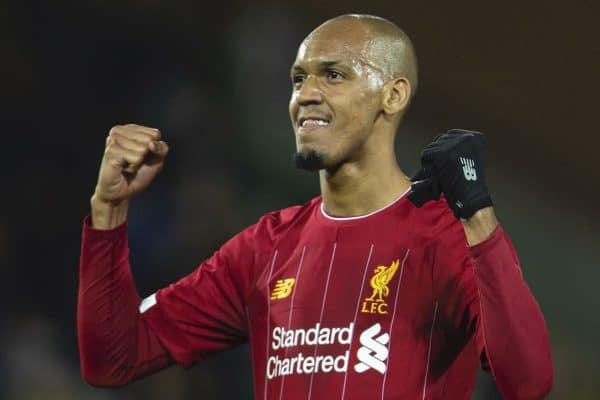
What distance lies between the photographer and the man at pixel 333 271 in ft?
7.51

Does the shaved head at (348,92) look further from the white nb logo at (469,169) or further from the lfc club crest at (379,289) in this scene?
the white nb logo at (469,169)

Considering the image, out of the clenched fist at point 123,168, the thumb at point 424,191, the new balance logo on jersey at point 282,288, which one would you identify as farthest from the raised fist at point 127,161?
the thumb at point 424,191

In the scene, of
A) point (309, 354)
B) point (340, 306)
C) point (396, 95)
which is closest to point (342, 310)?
point (340, 306)

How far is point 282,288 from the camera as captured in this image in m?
2.51

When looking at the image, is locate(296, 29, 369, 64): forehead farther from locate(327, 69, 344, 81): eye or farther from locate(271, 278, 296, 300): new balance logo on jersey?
locate(271, 278, 296, 300): new balance logo on jersey

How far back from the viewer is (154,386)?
4.05 meters

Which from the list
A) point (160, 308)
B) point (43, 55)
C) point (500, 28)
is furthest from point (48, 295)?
point (500, 28)

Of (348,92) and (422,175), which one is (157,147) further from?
(422,175)

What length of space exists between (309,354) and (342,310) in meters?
0.12

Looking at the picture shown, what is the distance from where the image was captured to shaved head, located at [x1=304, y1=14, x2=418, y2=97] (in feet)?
8.33

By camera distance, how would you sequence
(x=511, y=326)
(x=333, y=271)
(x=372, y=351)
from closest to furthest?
(x=511, y=326), (x=372, y=351), (x=333, y=271)

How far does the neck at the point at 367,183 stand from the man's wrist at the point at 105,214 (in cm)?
49

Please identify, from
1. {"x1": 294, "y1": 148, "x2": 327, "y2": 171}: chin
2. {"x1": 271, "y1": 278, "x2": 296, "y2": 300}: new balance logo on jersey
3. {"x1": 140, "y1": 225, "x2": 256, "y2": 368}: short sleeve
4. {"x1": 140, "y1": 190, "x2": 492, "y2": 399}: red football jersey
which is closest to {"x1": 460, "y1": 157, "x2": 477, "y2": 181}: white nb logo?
{"x1": 140, "y1": 190, "x2": 492, "y2": 399}: red football jersey

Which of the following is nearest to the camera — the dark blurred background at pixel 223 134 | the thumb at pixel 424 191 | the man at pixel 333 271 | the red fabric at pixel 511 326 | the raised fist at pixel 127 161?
the red fabric at pixel 511 326
